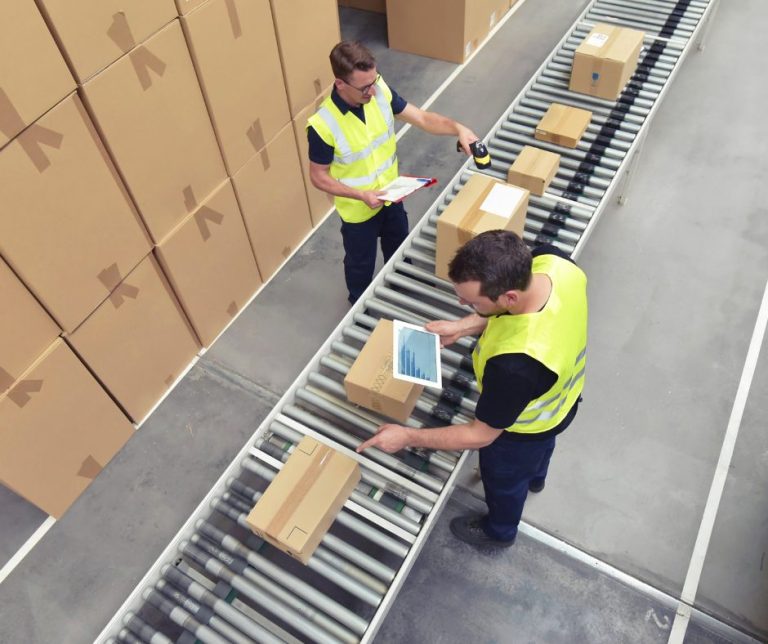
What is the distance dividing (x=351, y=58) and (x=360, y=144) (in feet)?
1.63

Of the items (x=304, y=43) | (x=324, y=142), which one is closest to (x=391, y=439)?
(x=324, y=142)

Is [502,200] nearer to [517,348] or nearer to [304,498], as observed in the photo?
[517,348]

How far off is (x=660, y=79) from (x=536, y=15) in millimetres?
3227

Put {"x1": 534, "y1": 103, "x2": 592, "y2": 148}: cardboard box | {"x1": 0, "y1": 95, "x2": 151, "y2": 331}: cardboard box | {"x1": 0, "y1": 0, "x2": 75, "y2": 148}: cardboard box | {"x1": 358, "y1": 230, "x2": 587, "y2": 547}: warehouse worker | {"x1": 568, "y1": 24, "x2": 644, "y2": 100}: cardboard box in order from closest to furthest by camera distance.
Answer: {"x1": 358, "y1": 230, "x2": 587, "y2": 547}: warehouse worker < {"x1": 0, "y1": 0, "x2": 75, "y2": 148}: cardboard box < {"x1": 0, "y1": 95, "x2": 151, "y2": 331}: cardboard box < {"x1": 534, "y1": 103, "x2": 592, "y2": 148}: cardboard box < {"x1": 568, "y1": 24, "x2": 644, "y2": 100}: cardboard box

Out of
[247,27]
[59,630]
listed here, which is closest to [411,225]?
[247,27]

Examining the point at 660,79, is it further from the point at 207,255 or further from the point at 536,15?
the point at 207,255

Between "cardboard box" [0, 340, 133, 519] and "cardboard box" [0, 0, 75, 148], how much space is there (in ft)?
3.87

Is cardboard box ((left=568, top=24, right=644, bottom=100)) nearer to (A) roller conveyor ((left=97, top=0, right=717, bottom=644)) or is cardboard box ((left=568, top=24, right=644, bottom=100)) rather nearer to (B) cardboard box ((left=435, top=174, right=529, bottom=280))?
(A) roller conveyor ((left=97, top=0, right=717, bottom=644))

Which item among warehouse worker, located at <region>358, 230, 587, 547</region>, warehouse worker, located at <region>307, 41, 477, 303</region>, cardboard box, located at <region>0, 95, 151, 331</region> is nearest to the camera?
warehouse worker, located at <region>358, 230, 587, 547</region>

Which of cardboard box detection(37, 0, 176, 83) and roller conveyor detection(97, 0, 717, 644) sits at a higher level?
cardboard box detection(37, 0, 176, 83)

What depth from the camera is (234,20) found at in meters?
3.53

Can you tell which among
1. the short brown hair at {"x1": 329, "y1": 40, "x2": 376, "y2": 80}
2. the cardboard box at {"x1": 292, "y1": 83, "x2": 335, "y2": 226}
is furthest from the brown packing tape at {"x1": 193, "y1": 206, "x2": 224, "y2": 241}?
the short brown hair at {"x1": 329, "y1": 40, "x2": 376, "y2": 80}

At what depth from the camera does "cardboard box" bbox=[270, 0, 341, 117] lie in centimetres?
394

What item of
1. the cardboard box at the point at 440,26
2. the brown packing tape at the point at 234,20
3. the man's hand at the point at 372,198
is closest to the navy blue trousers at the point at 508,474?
the man's hand at the point at 372,198
